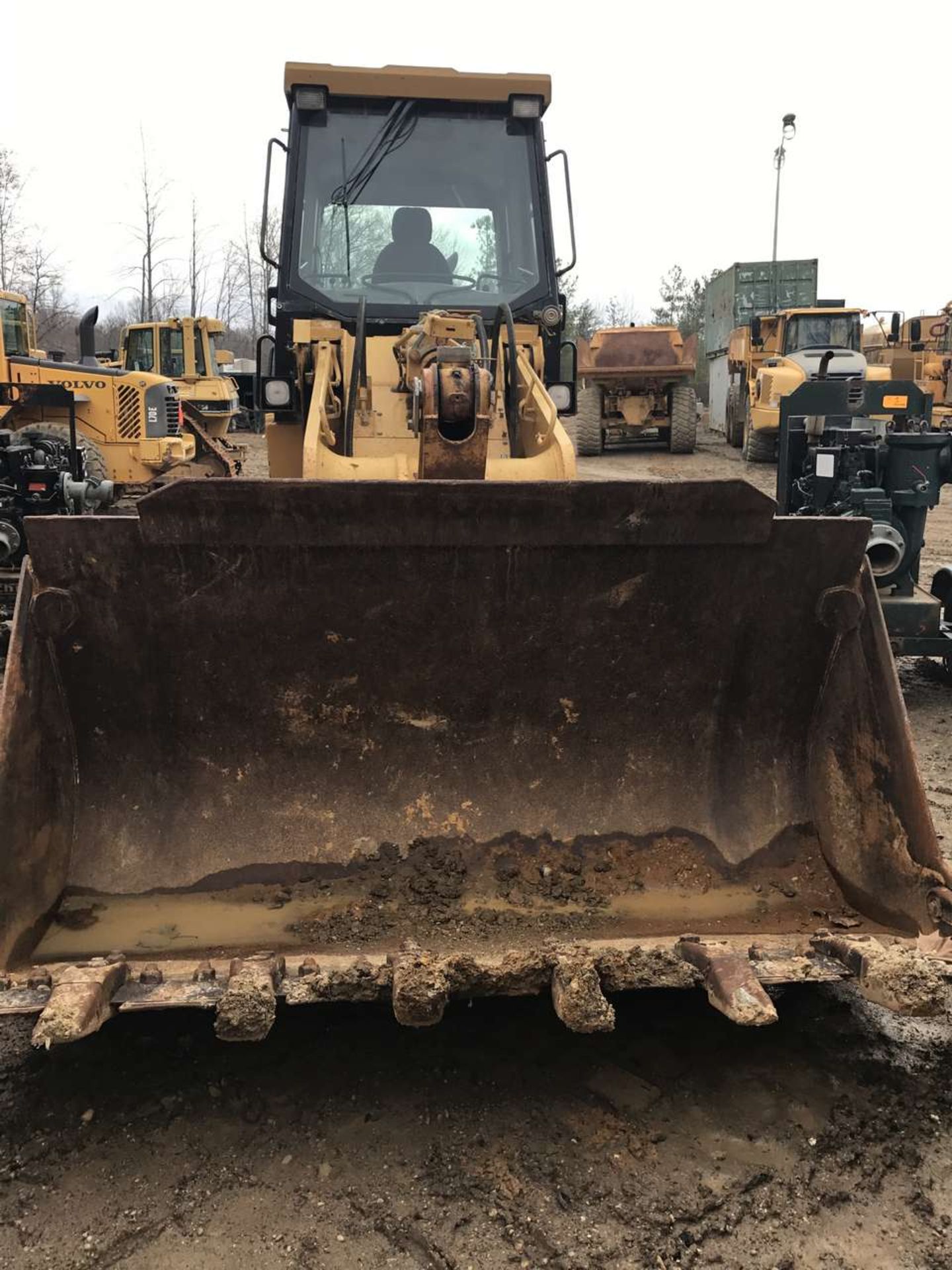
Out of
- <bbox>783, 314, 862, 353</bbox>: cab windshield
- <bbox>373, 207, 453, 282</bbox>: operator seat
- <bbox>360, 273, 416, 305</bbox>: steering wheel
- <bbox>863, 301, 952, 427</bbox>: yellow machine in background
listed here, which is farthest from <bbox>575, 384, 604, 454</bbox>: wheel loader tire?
<bbox>360, 273, 416, 305</bbox>: steering wheel

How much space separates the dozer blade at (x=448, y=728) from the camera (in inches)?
114

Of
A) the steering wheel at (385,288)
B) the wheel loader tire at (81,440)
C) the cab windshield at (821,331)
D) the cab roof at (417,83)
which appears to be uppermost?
the cab windshield at (821,331)

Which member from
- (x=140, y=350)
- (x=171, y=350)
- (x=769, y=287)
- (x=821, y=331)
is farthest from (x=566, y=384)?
(x=769, y=287)

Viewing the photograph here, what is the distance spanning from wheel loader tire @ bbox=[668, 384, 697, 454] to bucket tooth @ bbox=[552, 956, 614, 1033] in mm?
18081

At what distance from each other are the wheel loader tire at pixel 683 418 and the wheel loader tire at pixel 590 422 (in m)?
1.40

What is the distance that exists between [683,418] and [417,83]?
1526cm

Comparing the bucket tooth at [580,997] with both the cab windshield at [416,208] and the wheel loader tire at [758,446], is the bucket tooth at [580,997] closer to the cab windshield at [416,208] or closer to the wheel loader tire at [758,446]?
the cab windshield at [416,208]

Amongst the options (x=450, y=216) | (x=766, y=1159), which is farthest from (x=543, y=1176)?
(x=450, y=216)

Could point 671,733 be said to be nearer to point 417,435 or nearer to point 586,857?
point 586,857

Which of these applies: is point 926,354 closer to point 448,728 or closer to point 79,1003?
point 448,728

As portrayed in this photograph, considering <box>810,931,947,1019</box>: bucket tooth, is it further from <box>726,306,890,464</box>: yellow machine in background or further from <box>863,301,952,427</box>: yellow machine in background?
<box>863,301,952,427</box>: yellow machine in background

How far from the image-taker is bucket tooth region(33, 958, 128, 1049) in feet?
7.02

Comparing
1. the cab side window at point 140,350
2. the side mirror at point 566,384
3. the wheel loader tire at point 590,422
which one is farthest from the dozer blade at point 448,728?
the cab side window at point 140,350

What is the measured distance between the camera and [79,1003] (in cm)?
221
